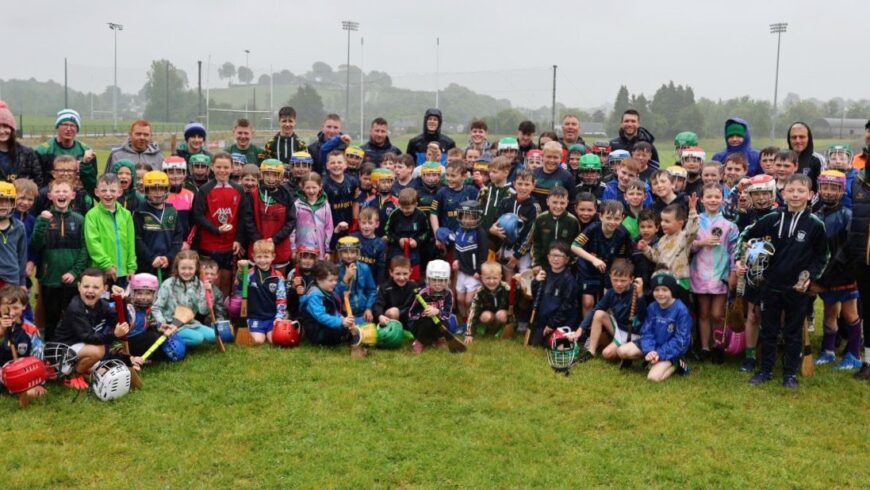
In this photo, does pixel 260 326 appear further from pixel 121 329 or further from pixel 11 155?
pixel 11 155

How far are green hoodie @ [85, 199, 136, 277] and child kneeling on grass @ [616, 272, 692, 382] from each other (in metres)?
4.86

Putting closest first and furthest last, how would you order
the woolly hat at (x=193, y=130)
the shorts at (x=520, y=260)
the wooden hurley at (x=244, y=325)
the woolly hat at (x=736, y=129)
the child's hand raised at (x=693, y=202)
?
the child's hand raised at (x=693, y=202)
the wooden hurley at (x=244, y=325)
the shorts at (x=520, y=260)
the woolly hat at (x=736, y=129)
the woolly hat at (x=193, y=130)

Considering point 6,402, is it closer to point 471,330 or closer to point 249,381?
point 249,381

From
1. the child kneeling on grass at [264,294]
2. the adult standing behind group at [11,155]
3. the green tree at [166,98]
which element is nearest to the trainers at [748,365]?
the child kneeling on grass at [264,294]

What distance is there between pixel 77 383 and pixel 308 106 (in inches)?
1203

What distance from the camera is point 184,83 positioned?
195 ft

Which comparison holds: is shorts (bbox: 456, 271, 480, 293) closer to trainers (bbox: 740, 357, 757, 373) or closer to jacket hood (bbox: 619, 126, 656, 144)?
trainers (bbox: 740, 357, 757, 373)

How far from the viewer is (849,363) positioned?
710 centimetres

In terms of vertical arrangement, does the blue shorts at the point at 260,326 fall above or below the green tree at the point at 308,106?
below

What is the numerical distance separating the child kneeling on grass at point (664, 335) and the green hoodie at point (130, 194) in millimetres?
5101

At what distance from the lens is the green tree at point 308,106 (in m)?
35.2

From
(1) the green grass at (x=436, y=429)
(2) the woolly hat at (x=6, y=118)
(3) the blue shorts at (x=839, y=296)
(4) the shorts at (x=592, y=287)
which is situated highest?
(2) the woolly hat at (x=6, y=118)

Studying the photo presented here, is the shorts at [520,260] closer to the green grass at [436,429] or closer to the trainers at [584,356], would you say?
the trainers at [584,356]

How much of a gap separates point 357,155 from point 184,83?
180ft
